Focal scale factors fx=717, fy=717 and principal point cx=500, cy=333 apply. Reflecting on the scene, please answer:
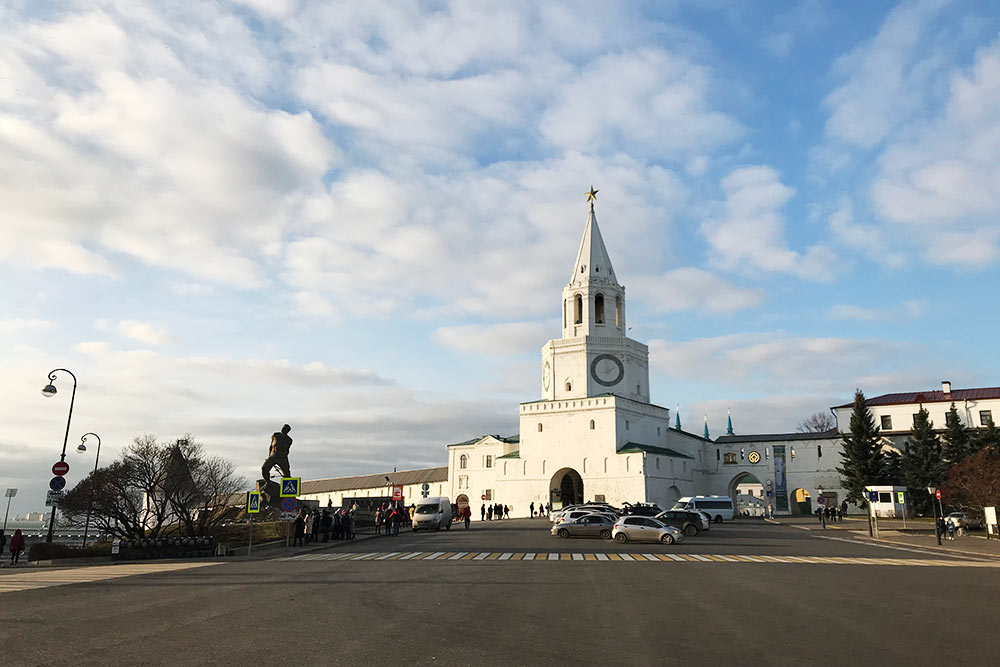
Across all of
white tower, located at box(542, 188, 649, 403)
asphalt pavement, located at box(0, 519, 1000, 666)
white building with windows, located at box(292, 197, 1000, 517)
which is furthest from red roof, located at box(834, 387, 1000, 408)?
asphalt pavement, located at box(0, 519, 1000, 666)

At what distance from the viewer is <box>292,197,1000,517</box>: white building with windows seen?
64.8 metres

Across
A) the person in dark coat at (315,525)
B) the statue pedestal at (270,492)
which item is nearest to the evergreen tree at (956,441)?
the person in dark coat at (315,525)

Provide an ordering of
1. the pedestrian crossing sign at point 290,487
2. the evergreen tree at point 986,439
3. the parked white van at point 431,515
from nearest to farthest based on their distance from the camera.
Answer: the pedestrian crossing sign at point 290,487, the parked white van at point 431,515, the evergreen tree at point 986,439

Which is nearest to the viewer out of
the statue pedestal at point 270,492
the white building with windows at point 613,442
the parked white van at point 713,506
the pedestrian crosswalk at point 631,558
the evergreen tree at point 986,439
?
the pedestrian crosswalk at point 631,558

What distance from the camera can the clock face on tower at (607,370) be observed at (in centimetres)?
6856

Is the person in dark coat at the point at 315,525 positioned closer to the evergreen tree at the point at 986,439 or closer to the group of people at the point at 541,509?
the group of people at the point at 541,509

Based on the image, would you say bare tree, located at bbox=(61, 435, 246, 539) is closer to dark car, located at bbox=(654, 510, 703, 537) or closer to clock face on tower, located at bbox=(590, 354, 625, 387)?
dark car, located at bbox=(654, 510, 703, 537)

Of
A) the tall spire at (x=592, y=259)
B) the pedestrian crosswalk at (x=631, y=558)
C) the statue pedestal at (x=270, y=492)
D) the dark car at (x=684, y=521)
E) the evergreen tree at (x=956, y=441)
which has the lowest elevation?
the pedestrian crosswalk at (x=631, y=558)

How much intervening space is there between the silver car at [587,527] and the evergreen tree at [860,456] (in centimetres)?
4041

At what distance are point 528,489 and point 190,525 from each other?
36.8m

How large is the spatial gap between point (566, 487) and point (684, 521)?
30.0 metres

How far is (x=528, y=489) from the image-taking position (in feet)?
219

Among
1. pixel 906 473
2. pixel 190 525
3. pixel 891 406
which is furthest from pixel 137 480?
pixel 891 406

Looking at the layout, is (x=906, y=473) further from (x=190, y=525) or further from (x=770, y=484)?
(x=190, y=525)
